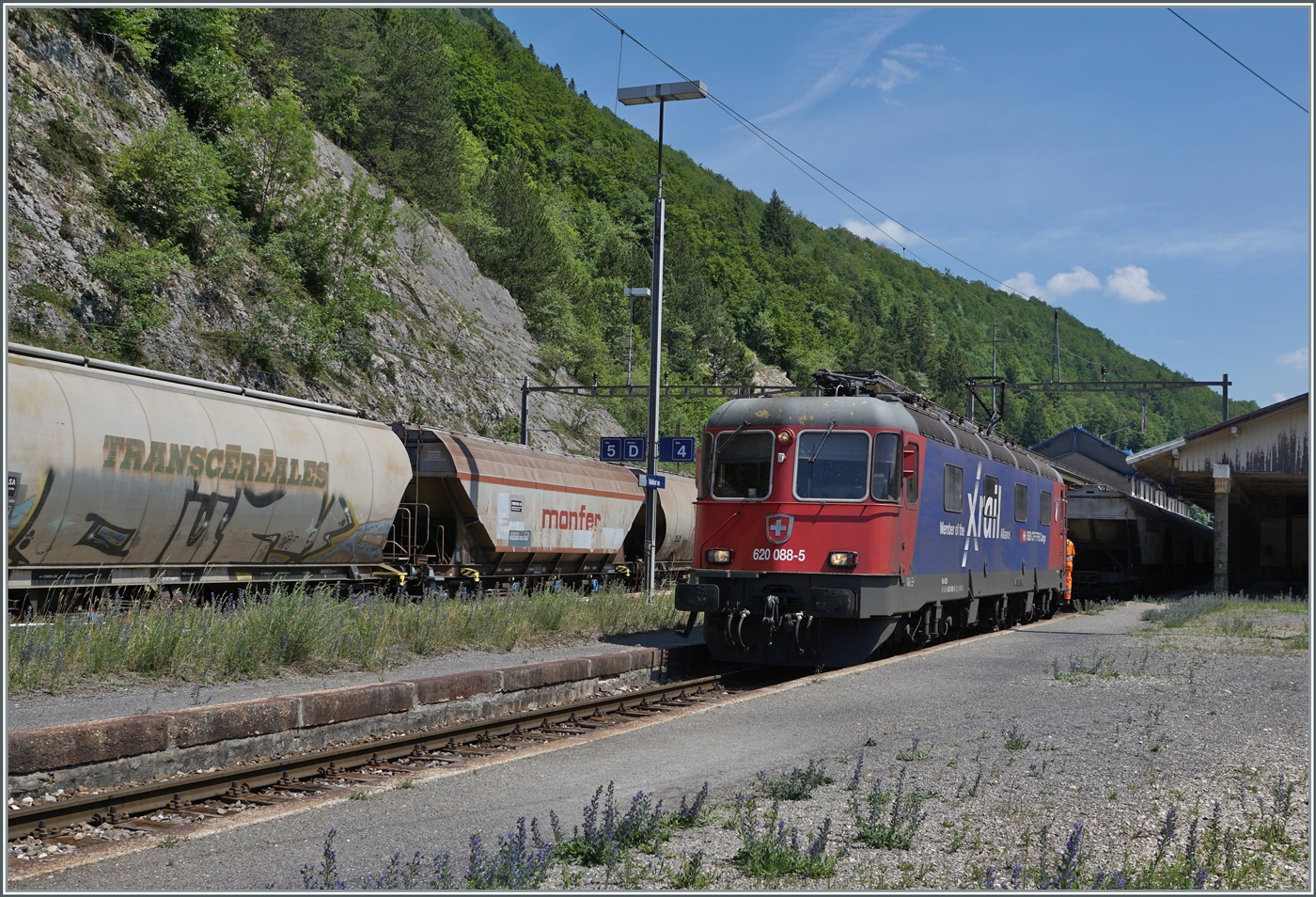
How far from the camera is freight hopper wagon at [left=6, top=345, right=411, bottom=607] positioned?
11.8 metres

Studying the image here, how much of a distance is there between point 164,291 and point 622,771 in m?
26.6

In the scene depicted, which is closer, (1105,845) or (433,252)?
(1105,845)

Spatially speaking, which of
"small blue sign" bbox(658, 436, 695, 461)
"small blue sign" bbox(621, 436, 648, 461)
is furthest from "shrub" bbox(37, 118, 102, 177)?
"small blue sign" bbox(658, 436, 695, 461)

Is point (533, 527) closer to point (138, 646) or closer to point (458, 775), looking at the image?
point (138, 646)

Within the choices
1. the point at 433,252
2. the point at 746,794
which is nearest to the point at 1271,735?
the point at 746,794

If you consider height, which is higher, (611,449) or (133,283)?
(133,283)

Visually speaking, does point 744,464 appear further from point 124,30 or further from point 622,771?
point 124,30

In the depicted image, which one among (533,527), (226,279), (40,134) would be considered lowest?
(533,527)

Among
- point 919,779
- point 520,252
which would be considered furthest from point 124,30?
point 919,779

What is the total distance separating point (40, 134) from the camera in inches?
1106

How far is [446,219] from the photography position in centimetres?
5647

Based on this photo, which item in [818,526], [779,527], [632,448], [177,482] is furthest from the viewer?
[632,448]

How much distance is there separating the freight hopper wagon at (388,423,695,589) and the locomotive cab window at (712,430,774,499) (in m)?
6.47

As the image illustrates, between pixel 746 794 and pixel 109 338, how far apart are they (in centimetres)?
2458
